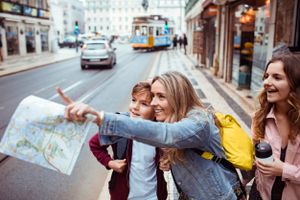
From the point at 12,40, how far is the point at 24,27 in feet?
10.1

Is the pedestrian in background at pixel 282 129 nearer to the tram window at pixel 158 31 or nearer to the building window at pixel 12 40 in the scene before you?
the building window at pixel 12 40

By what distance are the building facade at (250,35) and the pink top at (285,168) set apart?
3.85m

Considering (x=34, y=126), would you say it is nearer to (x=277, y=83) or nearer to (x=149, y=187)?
(x=149, y=187)

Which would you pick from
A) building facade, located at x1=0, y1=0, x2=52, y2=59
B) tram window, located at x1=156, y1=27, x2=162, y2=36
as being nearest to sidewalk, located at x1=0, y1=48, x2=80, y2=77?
building facade, located at x1=0, y1=0, x2=52, y2=59

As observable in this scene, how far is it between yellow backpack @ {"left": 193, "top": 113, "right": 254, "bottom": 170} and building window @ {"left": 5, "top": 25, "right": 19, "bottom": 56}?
28.9 m

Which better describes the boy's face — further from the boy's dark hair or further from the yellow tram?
the yellow tram

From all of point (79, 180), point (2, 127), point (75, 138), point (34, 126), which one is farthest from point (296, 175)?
point (2, 127)

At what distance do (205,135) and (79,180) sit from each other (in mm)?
3408

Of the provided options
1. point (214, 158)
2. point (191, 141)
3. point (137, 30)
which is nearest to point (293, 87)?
point (214, 158)

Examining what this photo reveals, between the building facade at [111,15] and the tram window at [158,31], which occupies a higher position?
the building facade at [111,15]

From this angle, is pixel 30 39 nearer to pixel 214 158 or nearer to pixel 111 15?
pixel 214 158

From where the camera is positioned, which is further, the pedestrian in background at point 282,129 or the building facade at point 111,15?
the building facade at point 111,15

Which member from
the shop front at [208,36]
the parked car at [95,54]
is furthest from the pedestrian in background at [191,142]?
the parked car at [95,54]

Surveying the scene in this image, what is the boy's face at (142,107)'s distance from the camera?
81.1 inches
